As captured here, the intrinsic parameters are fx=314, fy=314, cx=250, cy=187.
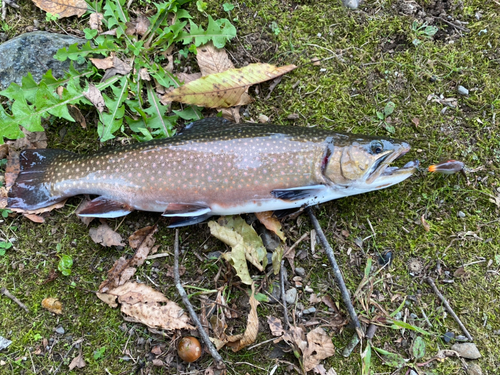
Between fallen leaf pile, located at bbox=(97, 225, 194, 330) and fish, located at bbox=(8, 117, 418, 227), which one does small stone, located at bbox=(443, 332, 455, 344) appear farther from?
fallen leaf pile, located at bbox=(97, 225, 194, 330)

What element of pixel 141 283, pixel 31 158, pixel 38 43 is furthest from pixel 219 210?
pixel 38 43

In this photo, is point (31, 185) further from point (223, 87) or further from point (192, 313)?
point (223, 87)

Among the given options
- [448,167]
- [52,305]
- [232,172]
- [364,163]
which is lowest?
[52,305]

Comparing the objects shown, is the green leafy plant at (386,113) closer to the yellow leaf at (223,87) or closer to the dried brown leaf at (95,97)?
the yellow leaf at (223,87)

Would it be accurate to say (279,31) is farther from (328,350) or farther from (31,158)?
(328,350)

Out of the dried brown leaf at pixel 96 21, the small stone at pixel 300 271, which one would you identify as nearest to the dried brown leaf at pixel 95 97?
the dried brown leaf at pixel 96 21

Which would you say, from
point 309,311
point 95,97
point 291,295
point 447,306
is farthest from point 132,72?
point 447,306
